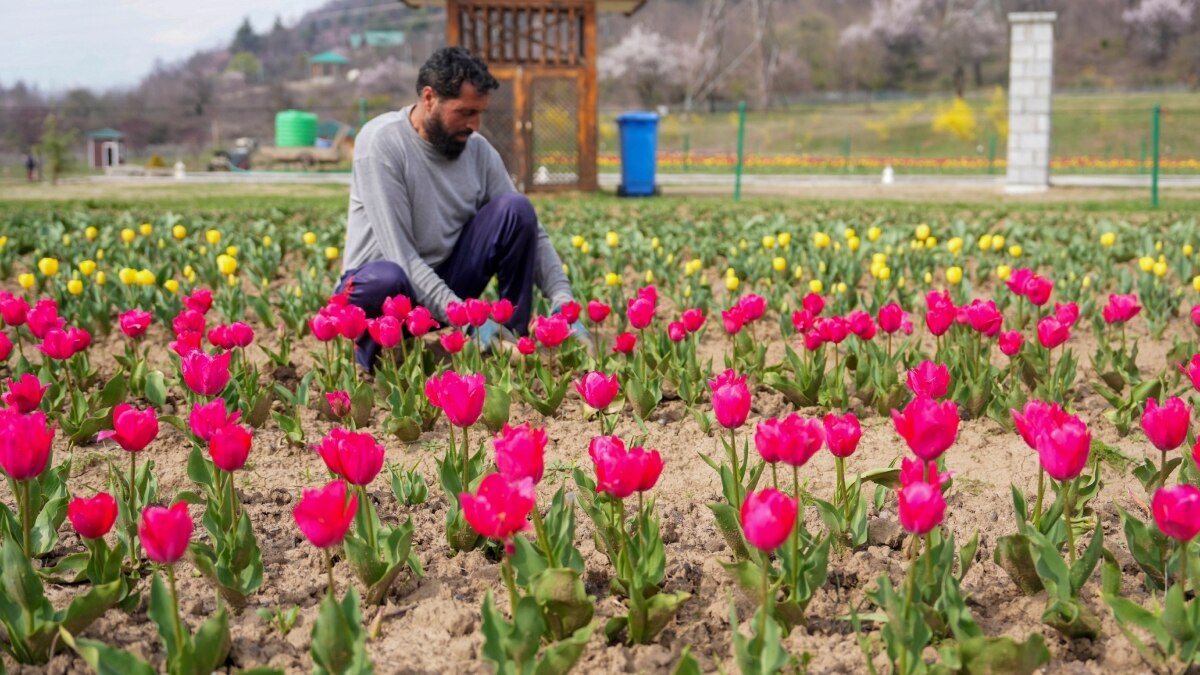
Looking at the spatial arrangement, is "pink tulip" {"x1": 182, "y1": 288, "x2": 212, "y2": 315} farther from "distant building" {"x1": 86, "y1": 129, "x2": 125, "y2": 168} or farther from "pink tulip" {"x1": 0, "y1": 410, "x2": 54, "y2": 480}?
"distant building" {"x1": 86, "y1": 129, "x2": 125, "y2": 168}

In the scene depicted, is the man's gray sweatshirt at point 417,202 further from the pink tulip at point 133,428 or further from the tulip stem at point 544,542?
the tulip stem at point 544,542

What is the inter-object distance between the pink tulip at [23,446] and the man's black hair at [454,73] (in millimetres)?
2435

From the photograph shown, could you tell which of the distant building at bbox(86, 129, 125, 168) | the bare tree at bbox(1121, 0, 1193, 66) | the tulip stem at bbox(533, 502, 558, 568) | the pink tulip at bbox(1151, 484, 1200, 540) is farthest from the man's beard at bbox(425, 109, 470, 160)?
the bare tree at bbox(1121, 0, 1193, 66)

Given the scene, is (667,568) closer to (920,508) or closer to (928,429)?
(928,429)

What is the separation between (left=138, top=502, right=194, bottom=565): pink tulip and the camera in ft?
5.78

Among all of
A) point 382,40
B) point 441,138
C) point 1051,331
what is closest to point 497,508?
point 1051,331

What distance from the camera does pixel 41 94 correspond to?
71438 mm

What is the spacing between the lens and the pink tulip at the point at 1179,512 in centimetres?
180

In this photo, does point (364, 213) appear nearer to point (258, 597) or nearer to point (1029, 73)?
point (258, 597)

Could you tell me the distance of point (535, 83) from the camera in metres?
15.7

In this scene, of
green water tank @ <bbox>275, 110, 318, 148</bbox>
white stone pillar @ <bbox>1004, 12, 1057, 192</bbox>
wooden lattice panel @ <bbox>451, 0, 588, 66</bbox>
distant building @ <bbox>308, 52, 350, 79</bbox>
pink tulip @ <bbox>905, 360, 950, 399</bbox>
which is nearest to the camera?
pink tulip @ <bbox>905, 360, 950, 399</bbox>

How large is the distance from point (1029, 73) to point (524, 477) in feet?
56.0

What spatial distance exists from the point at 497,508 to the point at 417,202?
9.84 feet

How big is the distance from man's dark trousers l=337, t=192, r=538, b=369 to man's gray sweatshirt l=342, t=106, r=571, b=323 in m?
0.07
